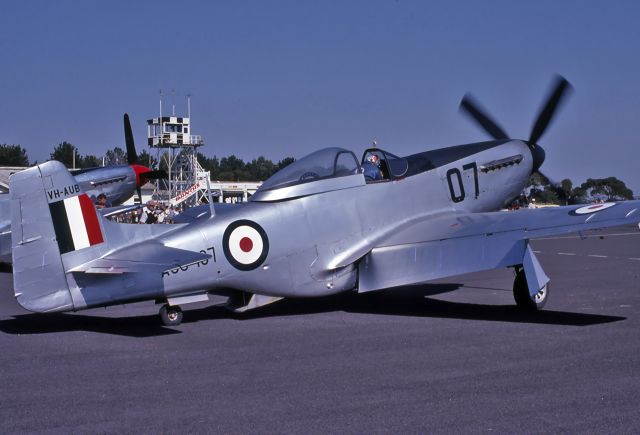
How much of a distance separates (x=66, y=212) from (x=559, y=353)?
556cm

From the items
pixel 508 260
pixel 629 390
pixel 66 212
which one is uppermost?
pixel 66 212

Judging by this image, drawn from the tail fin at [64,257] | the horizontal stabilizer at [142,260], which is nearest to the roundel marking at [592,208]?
the horizontal stabilizer at [142,260]

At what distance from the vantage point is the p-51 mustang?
9055mm

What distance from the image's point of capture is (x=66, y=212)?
9219mm

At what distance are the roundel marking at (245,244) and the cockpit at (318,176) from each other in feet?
1.81

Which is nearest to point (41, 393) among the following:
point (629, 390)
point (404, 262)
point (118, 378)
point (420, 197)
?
point (118, 378)

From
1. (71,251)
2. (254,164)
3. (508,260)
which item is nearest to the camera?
(71,251)

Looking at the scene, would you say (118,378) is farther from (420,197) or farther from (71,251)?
(420,197)

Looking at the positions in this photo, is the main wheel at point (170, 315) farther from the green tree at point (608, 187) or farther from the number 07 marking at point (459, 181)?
the green tree at point (608, 187)

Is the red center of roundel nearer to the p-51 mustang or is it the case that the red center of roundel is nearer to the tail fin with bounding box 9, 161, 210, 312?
the p-51 mustang

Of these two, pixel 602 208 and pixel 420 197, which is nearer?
pixel 602 208

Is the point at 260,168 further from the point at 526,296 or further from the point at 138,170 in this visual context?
the point at 526,296

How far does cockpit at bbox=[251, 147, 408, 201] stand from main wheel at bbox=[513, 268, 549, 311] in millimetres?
2361

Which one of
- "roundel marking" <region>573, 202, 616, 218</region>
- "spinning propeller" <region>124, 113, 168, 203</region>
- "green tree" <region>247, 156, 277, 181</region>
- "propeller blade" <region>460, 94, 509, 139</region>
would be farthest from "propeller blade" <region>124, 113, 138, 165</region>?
"green tree" <region>247, 156, 277, 181</region>
